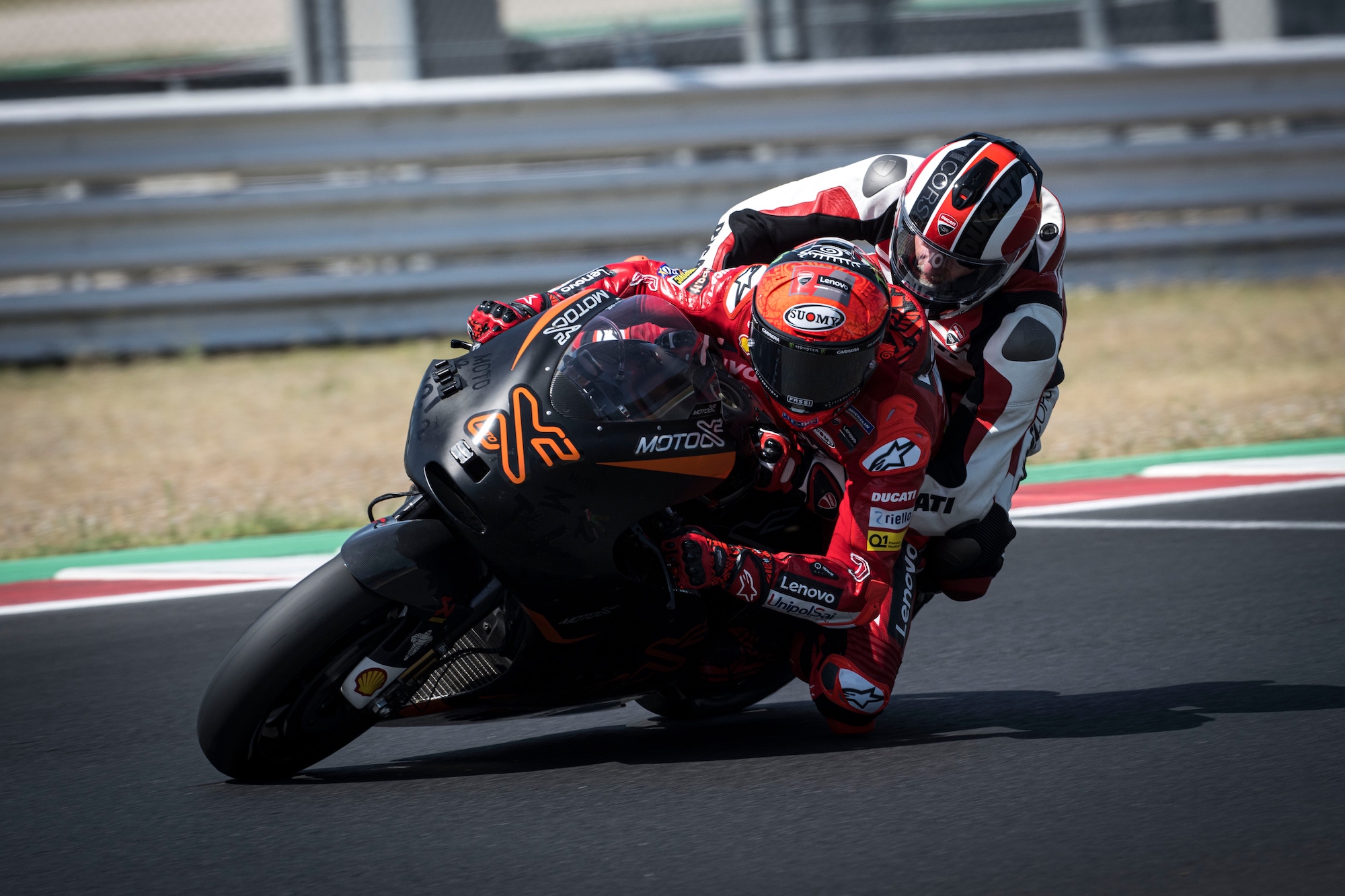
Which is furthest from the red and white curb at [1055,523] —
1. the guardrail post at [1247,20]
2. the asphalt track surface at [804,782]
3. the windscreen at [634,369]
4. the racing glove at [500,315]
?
the guardrail post at [1247,20]

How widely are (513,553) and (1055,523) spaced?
11.3 feet

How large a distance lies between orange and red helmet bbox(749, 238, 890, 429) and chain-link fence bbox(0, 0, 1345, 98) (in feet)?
22.0

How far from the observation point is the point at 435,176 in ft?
31.3

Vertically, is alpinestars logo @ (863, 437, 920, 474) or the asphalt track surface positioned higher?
alpinestars logo @ (863, 437, 920, 474)

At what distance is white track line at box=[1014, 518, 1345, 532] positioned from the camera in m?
5.63

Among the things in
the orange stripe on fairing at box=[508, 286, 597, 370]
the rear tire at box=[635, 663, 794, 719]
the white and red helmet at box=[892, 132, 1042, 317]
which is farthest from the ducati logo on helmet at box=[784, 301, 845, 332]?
the rear tire at box=[635, 663, 794, 719]

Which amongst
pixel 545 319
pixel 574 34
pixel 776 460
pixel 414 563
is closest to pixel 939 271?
pixel 776 460

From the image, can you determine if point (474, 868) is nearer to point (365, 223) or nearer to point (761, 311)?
point (761, 311)

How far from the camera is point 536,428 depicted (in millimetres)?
3051

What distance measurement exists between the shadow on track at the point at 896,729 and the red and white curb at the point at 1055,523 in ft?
6.27

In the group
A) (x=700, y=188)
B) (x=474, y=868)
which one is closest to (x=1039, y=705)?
(x=474, y=868)

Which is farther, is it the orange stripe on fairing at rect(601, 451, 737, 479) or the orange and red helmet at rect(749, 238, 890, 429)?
the orange and red helmet at rect(749, 238, 890, 429)

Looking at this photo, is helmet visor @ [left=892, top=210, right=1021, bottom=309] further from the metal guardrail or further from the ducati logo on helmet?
the metal guardrail

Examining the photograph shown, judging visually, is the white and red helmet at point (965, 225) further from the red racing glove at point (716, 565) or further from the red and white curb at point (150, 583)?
the red and white curb at point (150, 583)
